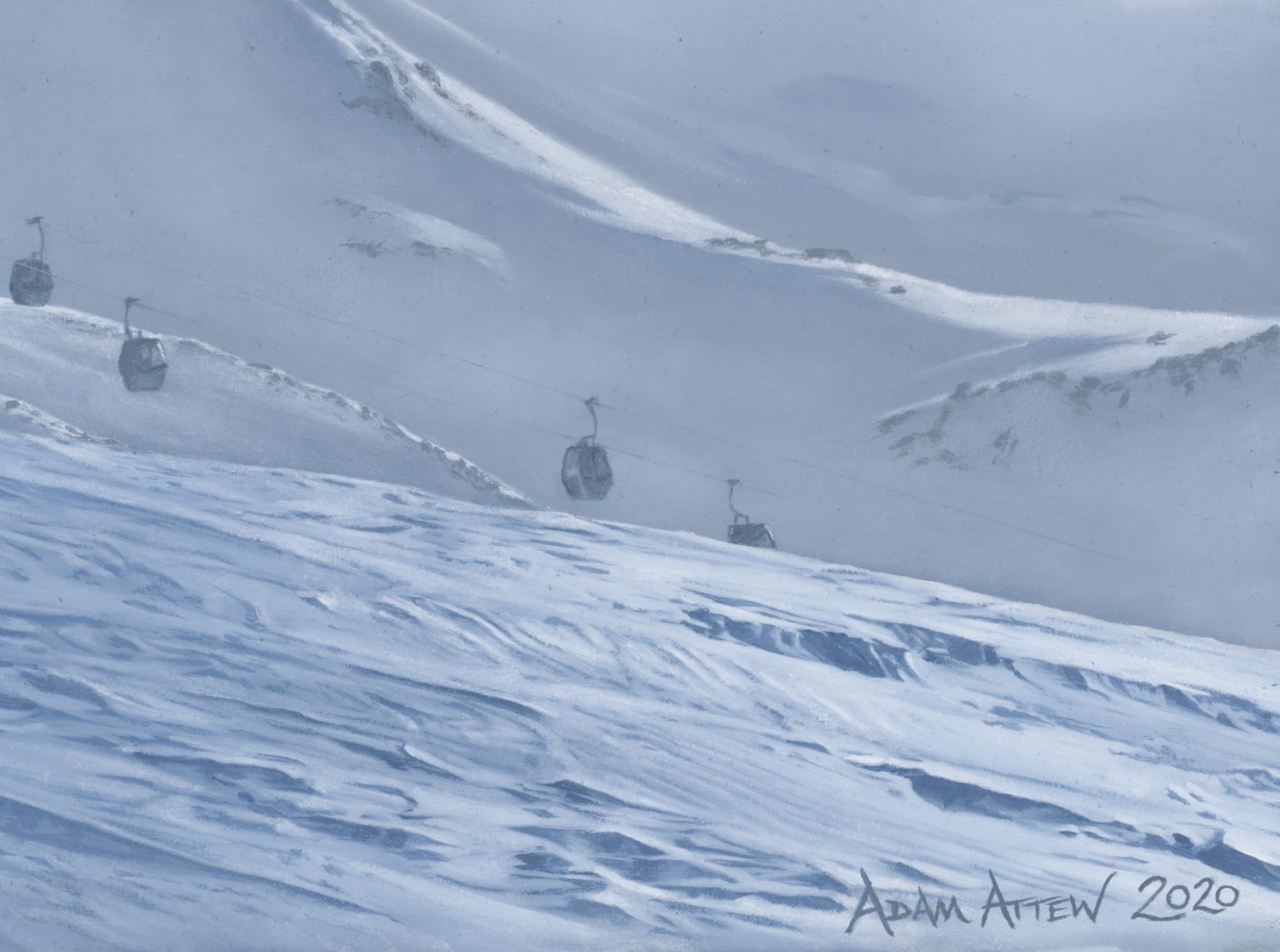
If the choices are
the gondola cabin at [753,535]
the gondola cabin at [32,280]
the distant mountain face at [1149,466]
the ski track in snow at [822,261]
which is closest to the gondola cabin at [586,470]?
the gondola cabin at [753,535]

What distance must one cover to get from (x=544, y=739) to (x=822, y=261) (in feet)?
14.3

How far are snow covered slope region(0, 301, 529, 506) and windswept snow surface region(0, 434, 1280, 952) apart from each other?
1.19 ft

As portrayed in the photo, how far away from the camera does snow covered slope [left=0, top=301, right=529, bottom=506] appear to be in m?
6.00

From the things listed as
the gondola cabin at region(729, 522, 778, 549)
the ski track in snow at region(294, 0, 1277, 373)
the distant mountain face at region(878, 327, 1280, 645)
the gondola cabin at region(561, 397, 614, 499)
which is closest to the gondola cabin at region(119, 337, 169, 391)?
the gondola cabin at region(561, 397, 614, 499)

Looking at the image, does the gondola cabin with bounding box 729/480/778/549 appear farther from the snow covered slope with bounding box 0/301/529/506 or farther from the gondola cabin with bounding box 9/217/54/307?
the gondola cabin with bounding box 9/217/54/307

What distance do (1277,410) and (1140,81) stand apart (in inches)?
95.5

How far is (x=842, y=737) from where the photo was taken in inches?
176

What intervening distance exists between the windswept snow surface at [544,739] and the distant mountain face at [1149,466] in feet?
1.90

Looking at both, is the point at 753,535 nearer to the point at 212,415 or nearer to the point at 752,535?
the point at 752,535

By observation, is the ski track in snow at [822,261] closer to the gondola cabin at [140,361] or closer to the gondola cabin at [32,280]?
the gondola cabin at [140,361]

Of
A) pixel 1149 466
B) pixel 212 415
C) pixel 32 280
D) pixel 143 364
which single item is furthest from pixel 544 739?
pixel 1149 466

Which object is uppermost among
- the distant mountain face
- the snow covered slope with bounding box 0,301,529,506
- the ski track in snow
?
the ski track in snow

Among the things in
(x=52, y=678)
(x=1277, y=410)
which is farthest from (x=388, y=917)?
(x=1277, y=410)

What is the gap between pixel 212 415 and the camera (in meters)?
6.78
